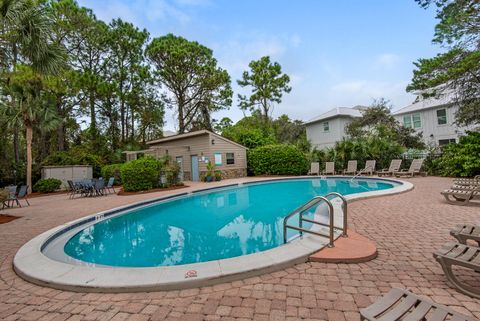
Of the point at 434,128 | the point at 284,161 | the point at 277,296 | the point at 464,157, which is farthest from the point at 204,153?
the point at 434,128

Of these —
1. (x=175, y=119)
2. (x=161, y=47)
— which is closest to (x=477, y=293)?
(x=161, y=47)

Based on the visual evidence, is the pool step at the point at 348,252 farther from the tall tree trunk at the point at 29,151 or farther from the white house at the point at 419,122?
the tall tree trunk at the point at 29,151

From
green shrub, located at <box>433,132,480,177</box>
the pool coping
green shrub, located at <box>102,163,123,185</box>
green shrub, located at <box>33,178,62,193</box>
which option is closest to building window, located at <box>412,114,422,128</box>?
green shrub, located at <box>433,132,480,177</box>

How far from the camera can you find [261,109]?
94.8 ft

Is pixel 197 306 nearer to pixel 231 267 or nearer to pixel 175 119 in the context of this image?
pixel 231 267

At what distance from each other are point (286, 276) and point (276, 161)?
55.1 ft

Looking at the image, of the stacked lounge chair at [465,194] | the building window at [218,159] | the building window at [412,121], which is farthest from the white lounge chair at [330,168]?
the stacked lounge chair at [465,194]

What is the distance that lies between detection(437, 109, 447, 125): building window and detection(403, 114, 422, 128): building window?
1373 mm

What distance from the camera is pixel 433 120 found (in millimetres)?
20844

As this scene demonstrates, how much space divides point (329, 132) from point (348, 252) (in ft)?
78.4

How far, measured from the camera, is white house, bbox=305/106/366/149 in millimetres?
24873

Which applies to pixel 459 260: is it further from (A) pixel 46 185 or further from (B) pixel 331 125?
(B) pixel 331 125

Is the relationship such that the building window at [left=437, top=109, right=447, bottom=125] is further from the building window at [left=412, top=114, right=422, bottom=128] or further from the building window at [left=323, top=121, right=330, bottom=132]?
the building window at [left=323, top=121, right=330, bottom=132]

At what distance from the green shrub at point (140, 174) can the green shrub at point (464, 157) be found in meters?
16.2
